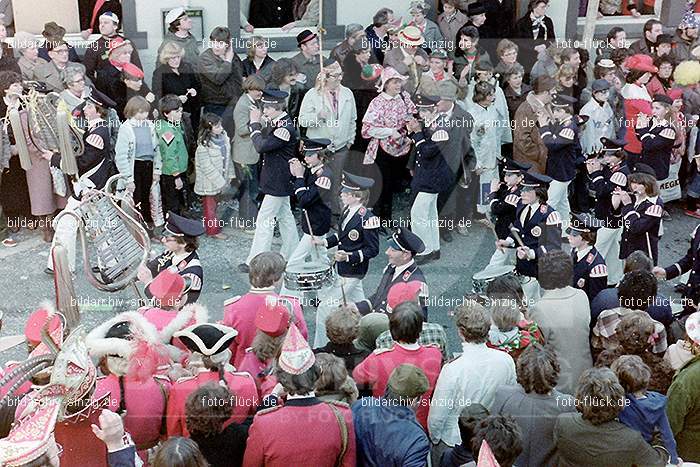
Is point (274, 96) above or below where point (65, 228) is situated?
above

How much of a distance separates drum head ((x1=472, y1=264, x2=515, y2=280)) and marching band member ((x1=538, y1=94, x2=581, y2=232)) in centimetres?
109

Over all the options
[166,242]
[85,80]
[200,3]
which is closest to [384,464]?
[166,242]

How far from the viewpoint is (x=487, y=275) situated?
8.59m

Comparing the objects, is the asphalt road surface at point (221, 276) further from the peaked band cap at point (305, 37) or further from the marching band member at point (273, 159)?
the peaked band cap at point (305, 37)

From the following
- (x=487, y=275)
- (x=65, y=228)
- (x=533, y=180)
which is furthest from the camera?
(x=487, y=275)

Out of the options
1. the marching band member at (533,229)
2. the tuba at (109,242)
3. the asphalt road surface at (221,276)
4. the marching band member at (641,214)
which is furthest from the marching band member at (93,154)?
the marching band member at (641,214)

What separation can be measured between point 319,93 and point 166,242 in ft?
9.63

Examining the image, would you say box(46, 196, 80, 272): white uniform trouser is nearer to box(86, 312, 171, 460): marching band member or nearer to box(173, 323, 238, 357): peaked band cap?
box(86, 312, 171, 460): marching band member

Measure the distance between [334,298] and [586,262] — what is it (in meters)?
1.91

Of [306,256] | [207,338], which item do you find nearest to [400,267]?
[306,256]

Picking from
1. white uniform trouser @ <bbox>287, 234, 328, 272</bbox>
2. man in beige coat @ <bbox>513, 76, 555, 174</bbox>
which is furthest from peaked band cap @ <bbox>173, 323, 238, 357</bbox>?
man in beige coat @ <bbox>513, 76, 555, 174</bbox>

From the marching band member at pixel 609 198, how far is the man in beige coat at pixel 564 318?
2231 mm

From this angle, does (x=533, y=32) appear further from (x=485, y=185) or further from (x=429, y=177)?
(x=429, y=177)

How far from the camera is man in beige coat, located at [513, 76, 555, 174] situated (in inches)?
387
